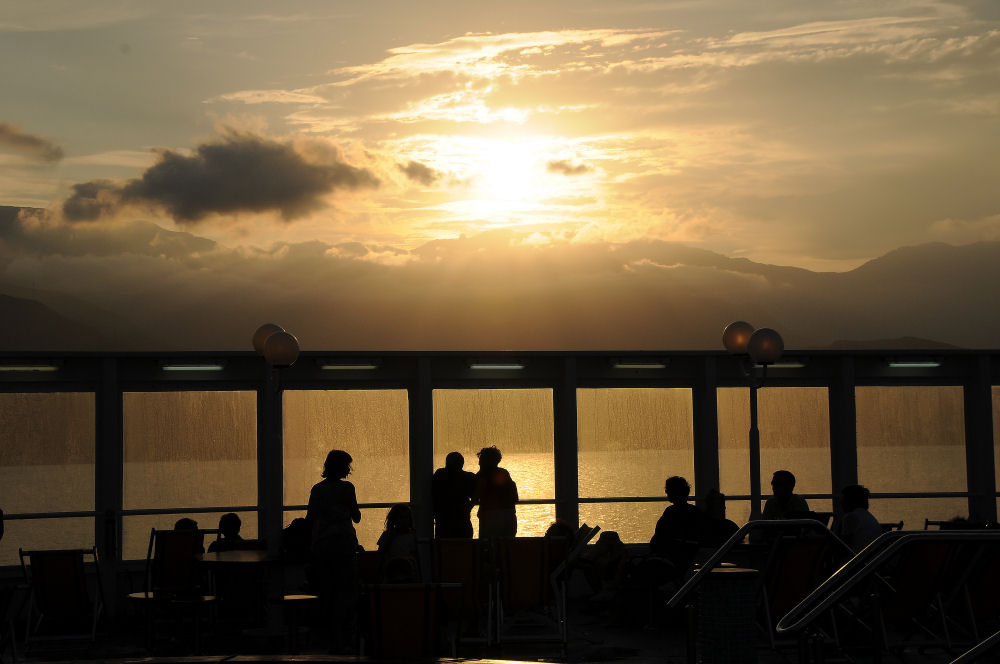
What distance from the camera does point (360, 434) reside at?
14.7 metres

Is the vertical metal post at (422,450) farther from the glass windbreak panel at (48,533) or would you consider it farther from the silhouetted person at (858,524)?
the silhouetted person at (858,524)

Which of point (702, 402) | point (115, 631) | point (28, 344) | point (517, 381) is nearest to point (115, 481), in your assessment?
point (115, 631)

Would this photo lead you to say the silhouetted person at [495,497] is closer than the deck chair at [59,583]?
No

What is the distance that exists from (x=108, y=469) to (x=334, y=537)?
4505 millimetres

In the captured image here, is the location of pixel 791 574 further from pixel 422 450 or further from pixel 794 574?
pixel 422 450

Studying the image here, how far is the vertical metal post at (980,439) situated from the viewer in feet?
52.5

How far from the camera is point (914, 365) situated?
15977 mm

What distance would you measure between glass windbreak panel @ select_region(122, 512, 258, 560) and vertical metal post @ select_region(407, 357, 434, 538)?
1.77 m

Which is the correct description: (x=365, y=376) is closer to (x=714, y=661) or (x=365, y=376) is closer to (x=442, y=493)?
(x=442, y=493)

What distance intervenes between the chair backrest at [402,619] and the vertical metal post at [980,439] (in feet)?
34.9

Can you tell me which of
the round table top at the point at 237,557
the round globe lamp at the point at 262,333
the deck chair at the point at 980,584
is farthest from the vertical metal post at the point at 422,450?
the deck chair at the point at 980,584

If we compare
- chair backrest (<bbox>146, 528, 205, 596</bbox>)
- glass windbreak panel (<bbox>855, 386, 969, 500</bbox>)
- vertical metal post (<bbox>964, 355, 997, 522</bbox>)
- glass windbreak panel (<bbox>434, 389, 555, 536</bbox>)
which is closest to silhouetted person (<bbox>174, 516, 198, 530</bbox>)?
chair backrest (<bbox>146, 528, 205, 596</bbox>)

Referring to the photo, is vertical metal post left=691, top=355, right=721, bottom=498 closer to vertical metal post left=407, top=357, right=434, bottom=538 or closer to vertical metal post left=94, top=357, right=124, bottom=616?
vertical metal post left=407, top=357, right=434, bottom=538

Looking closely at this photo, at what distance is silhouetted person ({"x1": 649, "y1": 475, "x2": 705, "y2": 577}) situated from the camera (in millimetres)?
11711
